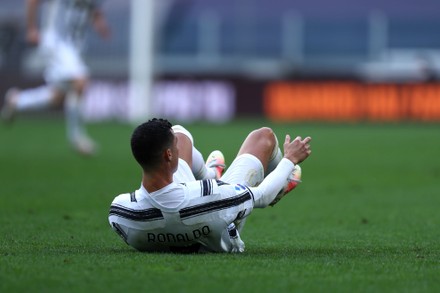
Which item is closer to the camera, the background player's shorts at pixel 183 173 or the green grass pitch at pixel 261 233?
the green grass pitch at pixel 261 233

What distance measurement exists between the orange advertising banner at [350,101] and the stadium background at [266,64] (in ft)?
0.08

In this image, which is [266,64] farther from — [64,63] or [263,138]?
[263,138]

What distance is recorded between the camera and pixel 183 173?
20.0 feet

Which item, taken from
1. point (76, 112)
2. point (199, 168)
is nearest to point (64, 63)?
point (76, 112)

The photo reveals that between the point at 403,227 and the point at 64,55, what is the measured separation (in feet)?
27.6

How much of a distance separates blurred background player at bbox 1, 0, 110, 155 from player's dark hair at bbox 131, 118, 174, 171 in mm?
9248

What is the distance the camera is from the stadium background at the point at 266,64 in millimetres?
26953

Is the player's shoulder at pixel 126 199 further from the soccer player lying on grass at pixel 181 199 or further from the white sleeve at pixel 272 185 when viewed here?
the white sleeve at pixel 272 185

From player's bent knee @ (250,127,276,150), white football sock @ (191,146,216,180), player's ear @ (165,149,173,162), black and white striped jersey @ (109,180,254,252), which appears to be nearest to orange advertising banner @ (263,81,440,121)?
white football sock @ (191,146,216,180)

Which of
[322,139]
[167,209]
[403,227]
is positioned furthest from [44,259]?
[322,139]

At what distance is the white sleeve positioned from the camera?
590cm

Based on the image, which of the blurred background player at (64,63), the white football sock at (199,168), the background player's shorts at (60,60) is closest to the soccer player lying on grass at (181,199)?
the white football sock at (199,168)

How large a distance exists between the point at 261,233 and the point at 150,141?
2.05m

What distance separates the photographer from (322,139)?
2023 centimetres
